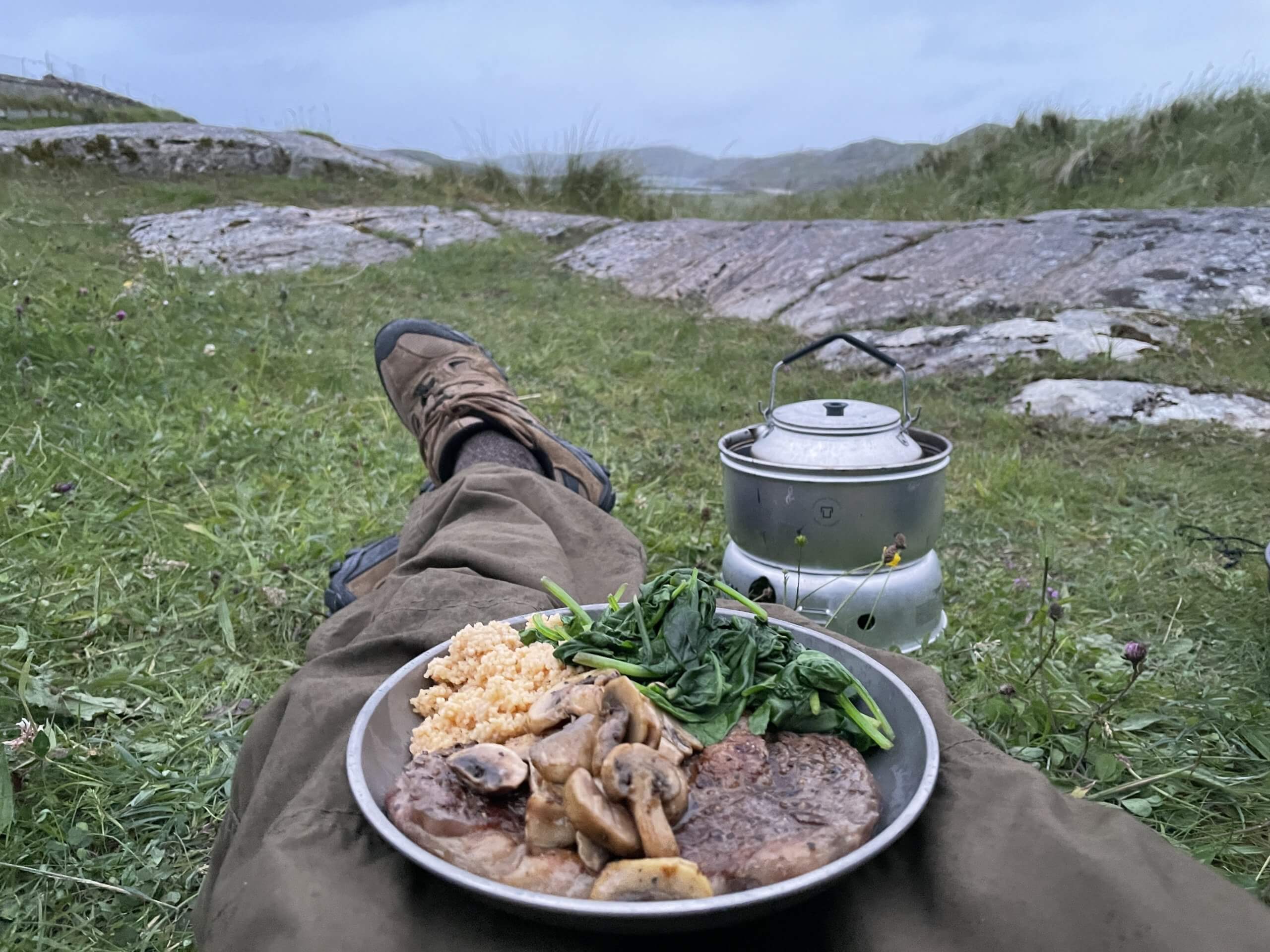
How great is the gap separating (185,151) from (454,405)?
10803mm

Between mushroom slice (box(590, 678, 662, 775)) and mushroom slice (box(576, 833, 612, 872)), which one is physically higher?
mushroom slice (box(590, 678, 662, 775))

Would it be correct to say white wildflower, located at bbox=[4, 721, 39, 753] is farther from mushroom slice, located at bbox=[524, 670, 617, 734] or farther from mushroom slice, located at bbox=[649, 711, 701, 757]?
mushroom slice, located at bbox=[649, 711, 701, 757]

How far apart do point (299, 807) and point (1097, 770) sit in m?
1.82

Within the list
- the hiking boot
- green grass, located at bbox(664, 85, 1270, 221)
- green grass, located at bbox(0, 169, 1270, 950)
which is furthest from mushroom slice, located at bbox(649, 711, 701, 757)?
green grass, located at bbox(664, 85, 1270, 221)

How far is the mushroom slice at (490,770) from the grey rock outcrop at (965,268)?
617 centimetres

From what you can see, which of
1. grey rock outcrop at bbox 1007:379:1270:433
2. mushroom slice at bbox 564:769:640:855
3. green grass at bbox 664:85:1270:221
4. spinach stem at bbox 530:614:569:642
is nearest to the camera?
mushroom slice at bbox 564:769:640:855

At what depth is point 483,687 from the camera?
1.65 m

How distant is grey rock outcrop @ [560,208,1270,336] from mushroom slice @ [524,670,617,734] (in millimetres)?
5993

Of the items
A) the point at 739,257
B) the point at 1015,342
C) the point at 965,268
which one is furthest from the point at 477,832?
the point at 739,257

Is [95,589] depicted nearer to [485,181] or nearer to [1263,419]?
[1263,419]

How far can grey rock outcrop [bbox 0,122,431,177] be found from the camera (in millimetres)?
11219

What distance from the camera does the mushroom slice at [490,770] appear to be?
136cm

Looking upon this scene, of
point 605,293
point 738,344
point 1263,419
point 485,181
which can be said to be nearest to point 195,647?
point 738,344

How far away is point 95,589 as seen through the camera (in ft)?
10.0
